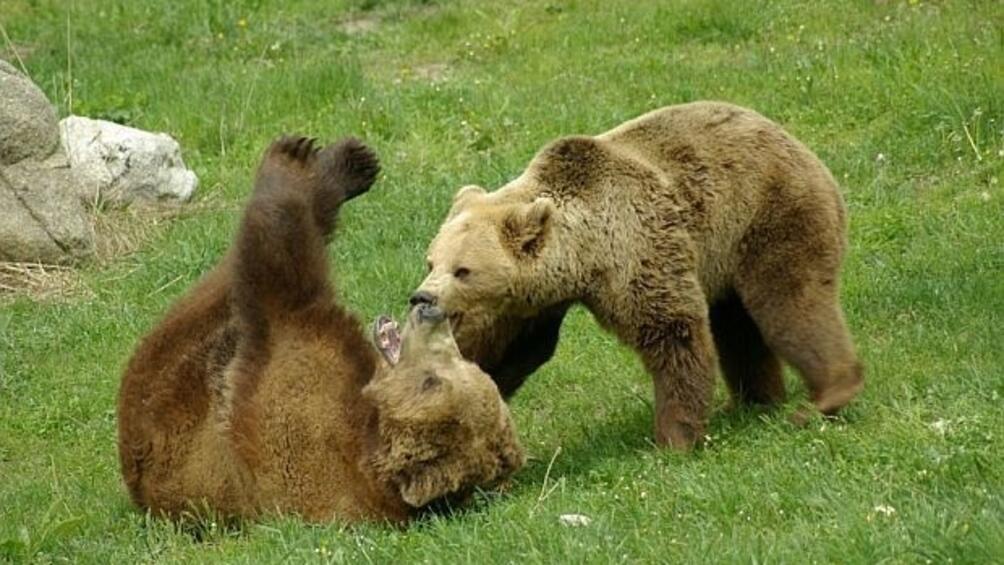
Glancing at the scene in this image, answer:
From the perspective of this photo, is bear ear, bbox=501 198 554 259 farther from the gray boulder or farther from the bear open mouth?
the gray boulder

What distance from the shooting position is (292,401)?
6758 millimetres

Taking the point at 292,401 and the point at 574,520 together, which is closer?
the point at 574,520

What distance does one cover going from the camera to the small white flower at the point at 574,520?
6.23m

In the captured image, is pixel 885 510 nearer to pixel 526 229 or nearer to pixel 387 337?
pixel 387 337

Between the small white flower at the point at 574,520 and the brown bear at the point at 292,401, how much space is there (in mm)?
369

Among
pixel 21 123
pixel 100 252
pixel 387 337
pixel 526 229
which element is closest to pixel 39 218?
pixel 100 252

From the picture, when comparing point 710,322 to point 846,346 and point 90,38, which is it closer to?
point 846,346

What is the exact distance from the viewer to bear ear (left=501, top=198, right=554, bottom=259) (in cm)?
741

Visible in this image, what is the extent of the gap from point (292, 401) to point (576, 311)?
3559 millimetres

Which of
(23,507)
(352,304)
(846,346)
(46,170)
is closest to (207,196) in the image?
(46,170)

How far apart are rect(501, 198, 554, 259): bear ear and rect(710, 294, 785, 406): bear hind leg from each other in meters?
1.11

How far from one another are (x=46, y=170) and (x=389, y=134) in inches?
103

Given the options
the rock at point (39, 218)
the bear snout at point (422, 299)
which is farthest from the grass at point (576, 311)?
the bear snout at point (422, 299)

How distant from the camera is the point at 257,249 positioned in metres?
7.07
